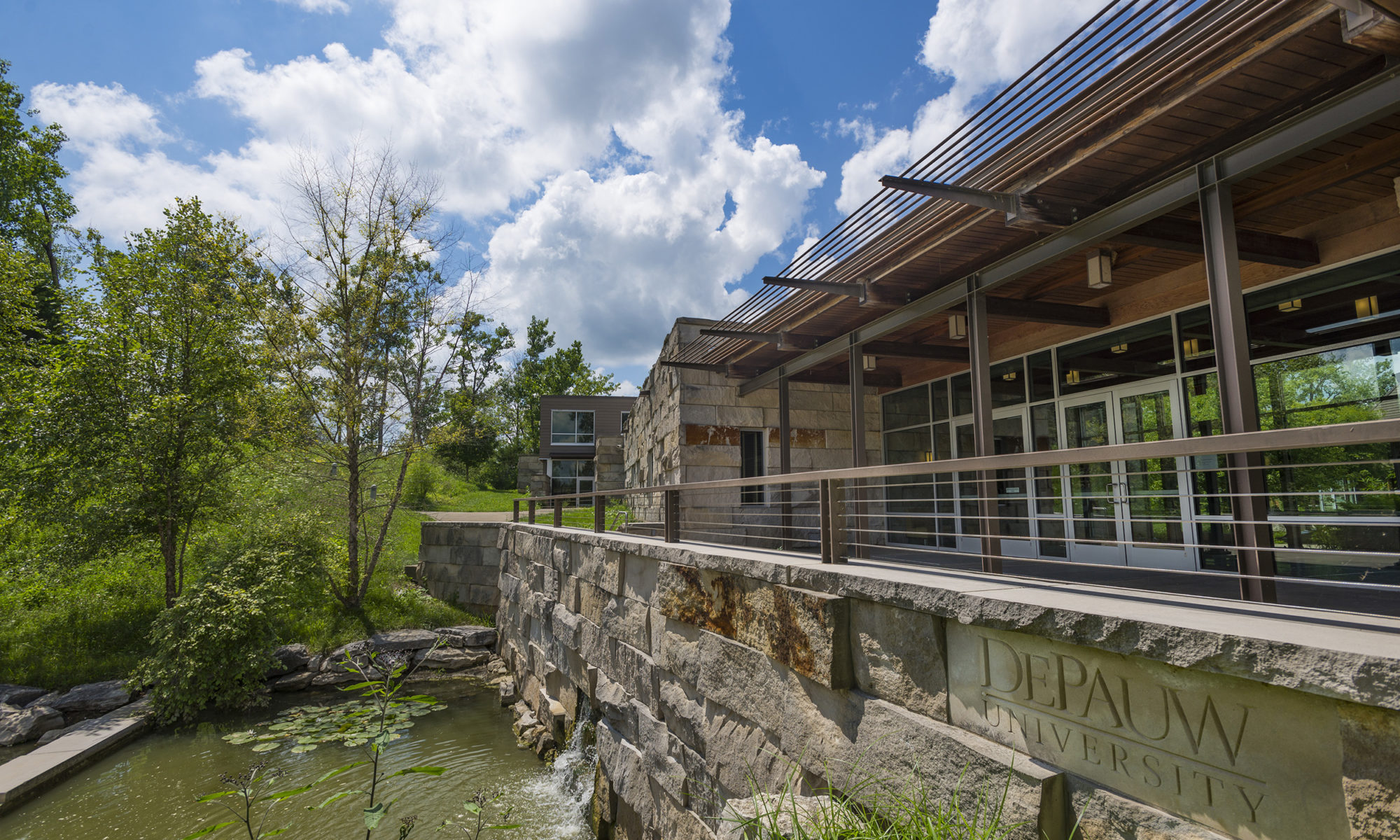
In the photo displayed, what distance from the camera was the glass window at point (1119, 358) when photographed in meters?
6.69

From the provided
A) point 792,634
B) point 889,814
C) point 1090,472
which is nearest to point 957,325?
point 1090,472

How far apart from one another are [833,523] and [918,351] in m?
4.83

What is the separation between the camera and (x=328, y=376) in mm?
13242

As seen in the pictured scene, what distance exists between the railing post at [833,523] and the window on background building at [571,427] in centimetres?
2640

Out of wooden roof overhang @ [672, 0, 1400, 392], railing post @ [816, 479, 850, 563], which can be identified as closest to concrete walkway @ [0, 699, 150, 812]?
railing post @ [816, 479, 850, 563]

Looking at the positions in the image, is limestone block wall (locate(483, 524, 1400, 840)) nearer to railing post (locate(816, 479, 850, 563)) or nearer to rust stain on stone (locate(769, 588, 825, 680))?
rust stain on stone (locate(769, 588, 825, 680))

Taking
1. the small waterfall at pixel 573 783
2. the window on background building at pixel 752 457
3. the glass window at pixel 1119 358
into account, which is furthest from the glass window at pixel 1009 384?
the small waterfall at pixel 573 783

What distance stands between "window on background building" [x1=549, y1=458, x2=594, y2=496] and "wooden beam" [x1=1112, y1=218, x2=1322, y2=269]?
1021 inches

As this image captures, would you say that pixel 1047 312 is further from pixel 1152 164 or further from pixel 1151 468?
pixel 1152 164

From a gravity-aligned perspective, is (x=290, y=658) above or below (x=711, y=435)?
below

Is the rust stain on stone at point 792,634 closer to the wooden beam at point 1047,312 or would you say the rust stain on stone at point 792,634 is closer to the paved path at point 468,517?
the wooden beam at point 1047,312

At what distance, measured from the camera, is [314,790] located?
7133 mm

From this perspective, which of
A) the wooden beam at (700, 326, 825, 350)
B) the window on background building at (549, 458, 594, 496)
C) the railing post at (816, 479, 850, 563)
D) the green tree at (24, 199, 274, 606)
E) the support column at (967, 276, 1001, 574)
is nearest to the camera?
the railing post at (816, 479, 850, 563)

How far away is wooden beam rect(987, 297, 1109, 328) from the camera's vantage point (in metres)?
6.24
